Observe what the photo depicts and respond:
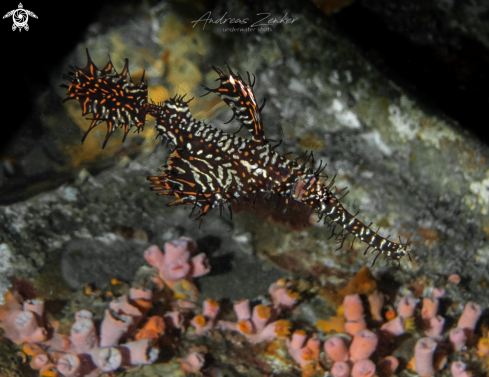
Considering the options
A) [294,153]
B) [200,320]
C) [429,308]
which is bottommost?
[200,320]

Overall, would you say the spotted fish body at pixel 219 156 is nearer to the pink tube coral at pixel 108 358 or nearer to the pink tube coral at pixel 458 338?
the pink tube coral at pixel 458 338

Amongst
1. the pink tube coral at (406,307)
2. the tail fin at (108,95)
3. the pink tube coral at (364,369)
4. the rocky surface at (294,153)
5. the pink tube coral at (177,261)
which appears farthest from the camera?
the rocky surface at (294,153)

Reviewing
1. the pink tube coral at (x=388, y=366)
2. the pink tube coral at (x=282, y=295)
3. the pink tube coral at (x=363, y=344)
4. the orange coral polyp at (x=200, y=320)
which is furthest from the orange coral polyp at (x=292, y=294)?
the pink tube coral at (x=388, y=366)

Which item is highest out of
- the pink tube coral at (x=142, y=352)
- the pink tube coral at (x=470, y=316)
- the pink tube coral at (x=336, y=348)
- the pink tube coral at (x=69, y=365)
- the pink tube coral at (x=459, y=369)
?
the pink tube coral at (x=470, y=316)

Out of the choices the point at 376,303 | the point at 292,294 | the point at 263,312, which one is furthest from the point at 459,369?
the point at 263,312

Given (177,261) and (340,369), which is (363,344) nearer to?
(340,369)

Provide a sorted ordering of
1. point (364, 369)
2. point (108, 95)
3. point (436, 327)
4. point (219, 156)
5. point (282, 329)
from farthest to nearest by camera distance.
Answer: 1. point (436, 327)
2. point (282, 329)
3. point (364, 369)
4. point (108, 95)
5. point (219, 156)

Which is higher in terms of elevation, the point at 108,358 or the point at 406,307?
the point at 406,307

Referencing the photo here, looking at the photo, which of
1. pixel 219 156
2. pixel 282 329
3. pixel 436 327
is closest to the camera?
pixel 219 156
